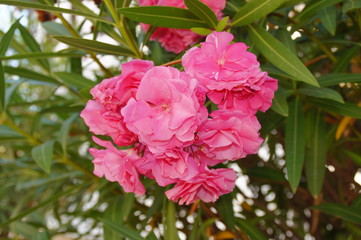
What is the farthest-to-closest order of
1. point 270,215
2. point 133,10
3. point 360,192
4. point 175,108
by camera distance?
point 270,215
point 360,192
point 133,10
point 175,108

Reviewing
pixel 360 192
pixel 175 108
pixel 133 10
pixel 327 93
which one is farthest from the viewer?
pixel 360 192

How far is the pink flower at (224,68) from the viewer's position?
0.61 meters

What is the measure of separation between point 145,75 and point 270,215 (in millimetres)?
763

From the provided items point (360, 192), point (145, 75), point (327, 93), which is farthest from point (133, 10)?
point (360, 192)

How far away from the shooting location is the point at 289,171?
32.7 inches

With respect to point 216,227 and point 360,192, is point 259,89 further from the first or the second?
point 216,227

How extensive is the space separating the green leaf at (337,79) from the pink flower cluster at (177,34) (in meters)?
0.24

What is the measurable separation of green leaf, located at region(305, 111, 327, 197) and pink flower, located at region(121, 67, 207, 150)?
431mm

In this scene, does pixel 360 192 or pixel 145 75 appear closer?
pixel 145 75

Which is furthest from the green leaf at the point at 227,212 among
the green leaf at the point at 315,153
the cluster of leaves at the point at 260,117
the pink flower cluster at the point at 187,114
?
the pink flower cluster at the point at 187,114

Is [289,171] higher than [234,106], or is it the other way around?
[234,106]

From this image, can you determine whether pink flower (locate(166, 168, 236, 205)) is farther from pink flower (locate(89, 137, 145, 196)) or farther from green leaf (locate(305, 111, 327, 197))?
green leaf (locate(305, 111, 327, 197))

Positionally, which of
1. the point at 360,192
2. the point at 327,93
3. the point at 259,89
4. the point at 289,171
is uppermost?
the point at 259,89

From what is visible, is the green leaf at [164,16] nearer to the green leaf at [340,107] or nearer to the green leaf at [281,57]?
the green leaf at [281,57]
